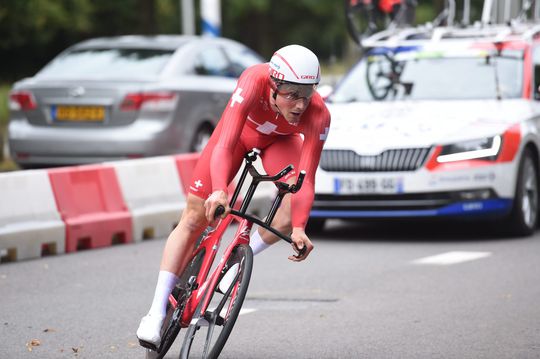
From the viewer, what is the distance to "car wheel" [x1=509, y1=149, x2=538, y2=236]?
1127 centimetres

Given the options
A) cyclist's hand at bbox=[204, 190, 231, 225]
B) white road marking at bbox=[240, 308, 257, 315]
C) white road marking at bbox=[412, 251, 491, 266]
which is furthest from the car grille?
cyclist's hand at bbox=[204, 190, 231, 225]

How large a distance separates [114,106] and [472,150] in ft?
14.7

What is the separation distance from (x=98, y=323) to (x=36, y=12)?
117 feet

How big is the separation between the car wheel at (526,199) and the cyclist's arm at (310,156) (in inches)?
213

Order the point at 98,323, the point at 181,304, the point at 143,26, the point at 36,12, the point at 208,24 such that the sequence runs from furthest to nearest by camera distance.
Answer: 1. the point at 36,12
2. the point at 143,26
3. the point at 208,24
4. the point at 98,323
5. the point at 181,304

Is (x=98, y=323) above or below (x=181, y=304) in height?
below

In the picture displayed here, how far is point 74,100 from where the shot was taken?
547 inches

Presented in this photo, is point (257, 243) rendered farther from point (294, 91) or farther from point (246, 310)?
point (246, 310)

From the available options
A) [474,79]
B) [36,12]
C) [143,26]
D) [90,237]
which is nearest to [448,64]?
[474,79]

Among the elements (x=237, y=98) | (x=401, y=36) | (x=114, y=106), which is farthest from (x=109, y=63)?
(x=237, y=98)

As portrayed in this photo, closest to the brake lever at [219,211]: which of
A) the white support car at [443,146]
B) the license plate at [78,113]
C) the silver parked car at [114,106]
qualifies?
the white support car at [443,146]

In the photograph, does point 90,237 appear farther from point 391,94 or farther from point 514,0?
point 514,0

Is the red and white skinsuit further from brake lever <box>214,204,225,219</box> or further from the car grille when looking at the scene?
the car grille

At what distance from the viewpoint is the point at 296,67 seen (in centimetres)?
583
